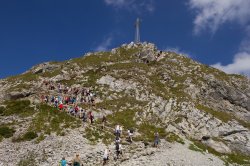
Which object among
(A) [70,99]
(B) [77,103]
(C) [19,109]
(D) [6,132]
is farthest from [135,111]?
(D) [6,132]

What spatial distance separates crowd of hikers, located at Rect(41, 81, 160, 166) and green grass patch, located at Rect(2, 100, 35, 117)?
3.96 meters

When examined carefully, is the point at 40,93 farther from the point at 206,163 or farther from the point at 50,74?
the point at 206,163

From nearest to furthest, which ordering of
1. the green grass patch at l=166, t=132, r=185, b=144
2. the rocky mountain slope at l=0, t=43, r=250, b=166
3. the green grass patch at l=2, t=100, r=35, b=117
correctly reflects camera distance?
the rocky mountain slope at l=0, t=43, r=250, b=166 → the green grass patch at l=166, t=132, r=185, b=144 → the green grass patch at l=2, t=100, r=35, b=117

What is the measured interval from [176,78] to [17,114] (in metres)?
47.3

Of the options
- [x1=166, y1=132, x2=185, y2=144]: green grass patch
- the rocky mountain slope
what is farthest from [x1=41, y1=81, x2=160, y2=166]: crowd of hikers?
[x1=166, y1=132, x2=185, y2=144]: green grass patch

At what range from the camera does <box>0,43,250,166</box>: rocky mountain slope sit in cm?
5809

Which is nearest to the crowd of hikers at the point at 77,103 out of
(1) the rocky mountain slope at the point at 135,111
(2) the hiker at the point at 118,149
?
(2) the hiker at the point at 118,149

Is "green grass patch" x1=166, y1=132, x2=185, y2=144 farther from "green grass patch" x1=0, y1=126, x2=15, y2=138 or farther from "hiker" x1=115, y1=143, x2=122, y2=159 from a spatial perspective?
"green grass patch" x1=0, y1=126, x2=15, y2=138

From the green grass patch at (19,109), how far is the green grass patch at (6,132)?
208 inches

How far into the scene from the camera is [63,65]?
359 ft

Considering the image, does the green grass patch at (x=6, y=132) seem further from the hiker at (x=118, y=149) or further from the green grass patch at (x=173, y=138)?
the green grass patch at (x=173, y=138)

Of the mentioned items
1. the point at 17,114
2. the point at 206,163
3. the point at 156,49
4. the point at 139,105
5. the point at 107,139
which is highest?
the point at 156,49

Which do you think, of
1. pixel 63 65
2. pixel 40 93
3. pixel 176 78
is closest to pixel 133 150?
pixel 40 93

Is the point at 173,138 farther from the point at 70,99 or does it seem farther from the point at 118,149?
the point at 70,99
